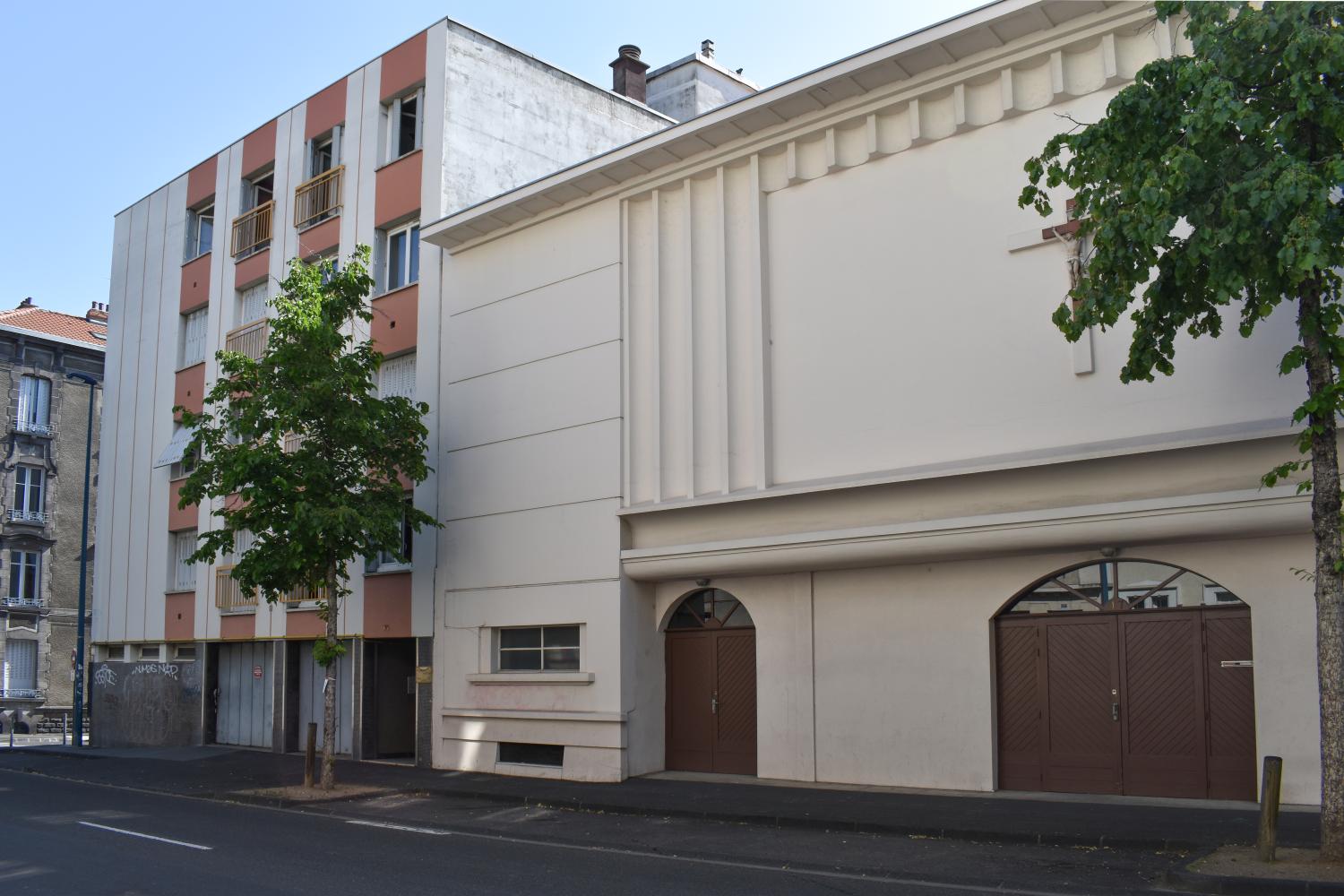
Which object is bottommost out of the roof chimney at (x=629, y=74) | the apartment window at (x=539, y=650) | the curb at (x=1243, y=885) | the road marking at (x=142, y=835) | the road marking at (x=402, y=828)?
the road marking at (x=402, y=828)

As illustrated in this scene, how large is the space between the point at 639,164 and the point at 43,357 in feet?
111

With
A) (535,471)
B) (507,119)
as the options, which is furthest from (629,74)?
→ (535,471)

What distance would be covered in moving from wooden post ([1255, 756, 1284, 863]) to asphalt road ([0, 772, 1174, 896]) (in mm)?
903

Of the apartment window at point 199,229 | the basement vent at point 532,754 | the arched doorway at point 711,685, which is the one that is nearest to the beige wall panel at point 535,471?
the arched doorway at point 711,685

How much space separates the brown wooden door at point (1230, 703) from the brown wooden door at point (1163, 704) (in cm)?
9

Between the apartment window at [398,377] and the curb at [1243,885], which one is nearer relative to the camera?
the curb at [1243,885]

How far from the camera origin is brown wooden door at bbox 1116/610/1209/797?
43.8 feet

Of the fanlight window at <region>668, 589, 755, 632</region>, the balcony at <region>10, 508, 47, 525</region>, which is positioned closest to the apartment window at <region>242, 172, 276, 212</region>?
the fanlight window at <region>668, 589, 755, 632</region>

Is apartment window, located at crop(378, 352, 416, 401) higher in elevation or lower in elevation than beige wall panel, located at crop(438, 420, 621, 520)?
higher

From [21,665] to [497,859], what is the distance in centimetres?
3779

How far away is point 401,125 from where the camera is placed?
2384 cm

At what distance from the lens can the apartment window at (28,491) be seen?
43625mm

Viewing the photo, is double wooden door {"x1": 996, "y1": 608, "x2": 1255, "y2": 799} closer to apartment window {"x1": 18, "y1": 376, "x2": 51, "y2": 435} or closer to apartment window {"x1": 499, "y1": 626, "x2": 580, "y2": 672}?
apartment window {"x1": 499, "y1": 626, "x2": 580, "y2": 672}

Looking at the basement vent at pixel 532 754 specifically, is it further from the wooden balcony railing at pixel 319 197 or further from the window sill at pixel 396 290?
the wooden balcony railing at pixel 319 197
